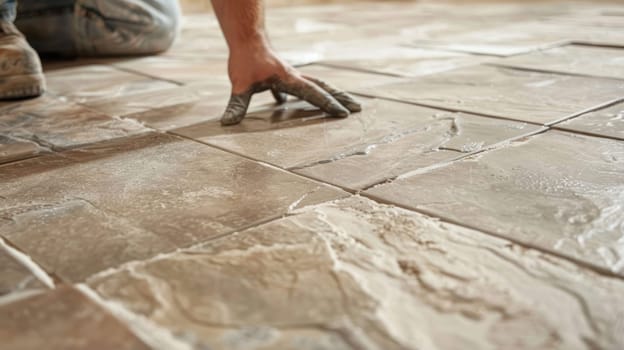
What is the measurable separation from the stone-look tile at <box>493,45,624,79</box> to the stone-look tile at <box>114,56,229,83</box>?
94cm

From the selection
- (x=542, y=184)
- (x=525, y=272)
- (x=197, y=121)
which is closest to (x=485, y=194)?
(x=542, y=184)

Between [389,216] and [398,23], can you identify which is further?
[398,23]

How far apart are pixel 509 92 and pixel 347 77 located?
52 cm

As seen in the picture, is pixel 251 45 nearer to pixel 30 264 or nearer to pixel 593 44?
pixel 30 264

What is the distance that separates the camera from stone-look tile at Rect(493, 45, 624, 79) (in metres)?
2.01

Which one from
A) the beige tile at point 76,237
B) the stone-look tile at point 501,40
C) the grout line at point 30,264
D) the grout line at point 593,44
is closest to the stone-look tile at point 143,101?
the beige tile at point 76,237

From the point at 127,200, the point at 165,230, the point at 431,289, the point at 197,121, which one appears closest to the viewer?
the point at 431,289

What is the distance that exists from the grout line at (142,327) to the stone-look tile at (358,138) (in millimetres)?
476

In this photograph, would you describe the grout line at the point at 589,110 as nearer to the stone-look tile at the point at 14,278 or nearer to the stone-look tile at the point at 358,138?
the stone-look tile at the point at 358,138

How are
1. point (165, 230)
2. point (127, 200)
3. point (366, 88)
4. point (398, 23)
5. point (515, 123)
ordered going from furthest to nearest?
1. point (398, 23)
2. point (366, 88)
3. point (515, 123)
4. point (127, 200)
5. point (165, 230)

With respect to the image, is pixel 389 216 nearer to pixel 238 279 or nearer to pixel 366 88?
pixel 238 279

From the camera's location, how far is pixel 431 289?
78 centimetres

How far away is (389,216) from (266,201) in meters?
0.20

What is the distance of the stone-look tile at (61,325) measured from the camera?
687 millimetres
